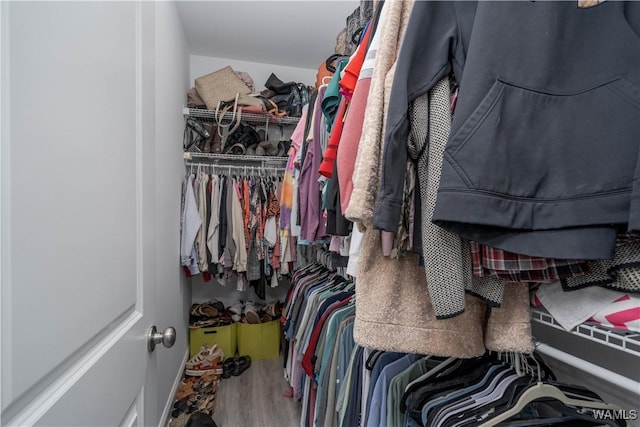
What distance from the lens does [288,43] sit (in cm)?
228

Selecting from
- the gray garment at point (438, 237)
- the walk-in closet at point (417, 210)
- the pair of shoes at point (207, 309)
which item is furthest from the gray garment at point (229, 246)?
the gray garment at point (438, 237)

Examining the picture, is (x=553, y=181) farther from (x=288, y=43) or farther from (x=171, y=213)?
(x=288, y=43)

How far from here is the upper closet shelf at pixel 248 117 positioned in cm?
220

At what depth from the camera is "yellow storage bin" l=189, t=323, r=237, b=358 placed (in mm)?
2264

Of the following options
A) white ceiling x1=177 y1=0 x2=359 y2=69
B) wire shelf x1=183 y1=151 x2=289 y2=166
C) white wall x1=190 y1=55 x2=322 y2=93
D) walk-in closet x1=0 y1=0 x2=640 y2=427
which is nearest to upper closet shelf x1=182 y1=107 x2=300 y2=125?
wire shelf x1=183 y1=151 x2=289 y2=166

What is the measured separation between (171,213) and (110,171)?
4.20 ft

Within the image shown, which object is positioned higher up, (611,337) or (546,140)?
(546,140)

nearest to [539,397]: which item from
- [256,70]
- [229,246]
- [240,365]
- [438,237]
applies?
[438,237]

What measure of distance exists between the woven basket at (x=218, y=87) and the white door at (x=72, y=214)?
5.38 feet

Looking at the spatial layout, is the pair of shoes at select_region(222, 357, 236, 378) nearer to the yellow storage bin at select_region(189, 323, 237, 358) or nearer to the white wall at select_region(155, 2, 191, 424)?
the yellow storage bin at select_region(189, 323, 237, 358)

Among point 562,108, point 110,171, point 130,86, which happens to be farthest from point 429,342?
point 130,86

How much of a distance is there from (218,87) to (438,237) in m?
2.28

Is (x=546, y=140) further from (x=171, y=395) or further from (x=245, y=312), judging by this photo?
(x=245, y=312)

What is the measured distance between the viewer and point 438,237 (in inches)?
21.9
